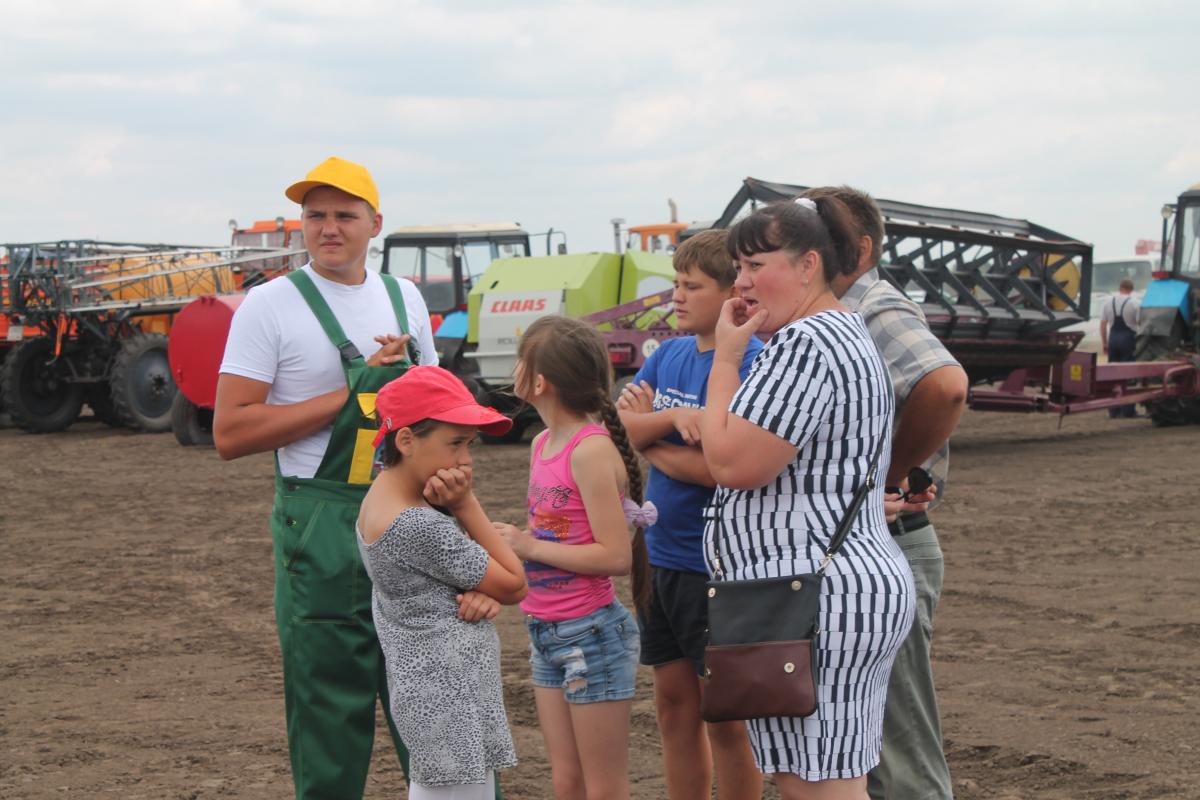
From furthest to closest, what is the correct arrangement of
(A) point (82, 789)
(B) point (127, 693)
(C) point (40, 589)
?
(C) point (40, 589)
(B) point (127, 693)
(A) point (82, 789)

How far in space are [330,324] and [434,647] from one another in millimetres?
808

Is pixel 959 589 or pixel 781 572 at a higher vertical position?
pixel 781 572

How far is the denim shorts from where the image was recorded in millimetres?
3062

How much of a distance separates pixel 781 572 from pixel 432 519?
706mm

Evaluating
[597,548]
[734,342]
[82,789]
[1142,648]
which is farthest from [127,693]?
[1142,648]

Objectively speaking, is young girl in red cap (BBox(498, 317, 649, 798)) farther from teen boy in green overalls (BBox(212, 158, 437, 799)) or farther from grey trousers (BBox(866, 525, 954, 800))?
grey trousers (BBox(866, 525, 954, 800))

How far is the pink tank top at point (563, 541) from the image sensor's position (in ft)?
10.2

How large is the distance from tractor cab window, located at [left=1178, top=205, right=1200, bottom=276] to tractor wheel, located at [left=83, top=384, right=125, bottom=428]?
1307 centimetres

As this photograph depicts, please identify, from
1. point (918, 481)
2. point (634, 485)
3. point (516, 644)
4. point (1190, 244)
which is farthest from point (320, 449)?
point (1190, 244)

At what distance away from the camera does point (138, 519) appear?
1013cm

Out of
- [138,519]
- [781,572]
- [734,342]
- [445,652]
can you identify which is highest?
[734,342]

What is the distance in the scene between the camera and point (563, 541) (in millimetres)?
3131

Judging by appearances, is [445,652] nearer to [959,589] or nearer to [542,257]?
[959,589]

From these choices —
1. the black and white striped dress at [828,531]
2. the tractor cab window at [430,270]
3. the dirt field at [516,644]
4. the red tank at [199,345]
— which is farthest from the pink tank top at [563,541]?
the tractor cab window at [430,270]
